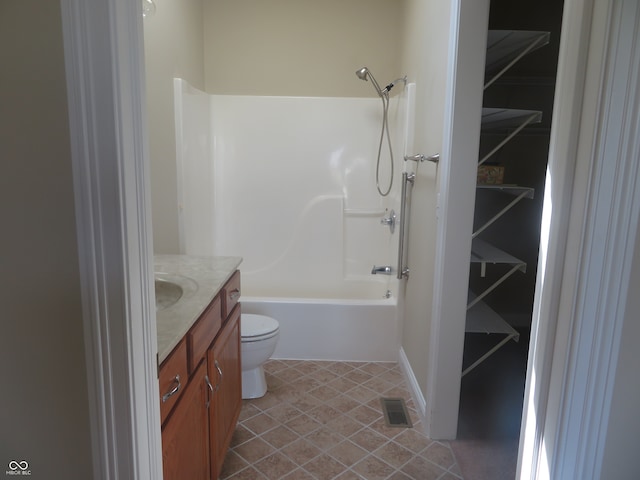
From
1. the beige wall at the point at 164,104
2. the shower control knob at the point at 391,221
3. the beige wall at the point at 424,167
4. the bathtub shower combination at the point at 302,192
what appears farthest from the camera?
the bathtub shower combination at the point at 302,192

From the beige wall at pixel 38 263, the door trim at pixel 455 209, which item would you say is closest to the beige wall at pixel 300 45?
the door trim at pixel 455 209

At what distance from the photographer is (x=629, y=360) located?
924 millimetres

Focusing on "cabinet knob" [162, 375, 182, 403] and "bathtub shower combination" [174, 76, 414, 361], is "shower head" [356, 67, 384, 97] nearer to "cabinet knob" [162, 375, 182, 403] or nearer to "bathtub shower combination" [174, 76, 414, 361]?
"bathtub shower combination" [174, 76, 414, 361]

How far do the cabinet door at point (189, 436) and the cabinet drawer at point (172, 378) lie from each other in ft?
0.11

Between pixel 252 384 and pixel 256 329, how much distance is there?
328 mm

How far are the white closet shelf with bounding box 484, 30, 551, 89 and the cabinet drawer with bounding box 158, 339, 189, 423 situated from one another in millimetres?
1651

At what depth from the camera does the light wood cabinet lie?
1.21 metres

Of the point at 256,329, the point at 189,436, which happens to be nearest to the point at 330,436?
the point at 256,329

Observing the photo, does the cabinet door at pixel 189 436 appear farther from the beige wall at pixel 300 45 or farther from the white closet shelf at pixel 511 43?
the beige wall at pixel 300 45

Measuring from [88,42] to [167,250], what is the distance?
2.10m

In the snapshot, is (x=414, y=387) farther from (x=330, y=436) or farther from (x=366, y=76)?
(x=366, y=76)

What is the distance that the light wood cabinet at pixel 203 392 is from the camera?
1.21 m

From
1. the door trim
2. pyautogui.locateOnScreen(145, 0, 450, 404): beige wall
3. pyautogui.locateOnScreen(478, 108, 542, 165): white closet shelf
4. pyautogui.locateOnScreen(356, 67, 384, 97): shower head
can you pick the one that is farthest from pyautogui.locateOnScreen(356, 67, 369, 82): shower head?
the door trim

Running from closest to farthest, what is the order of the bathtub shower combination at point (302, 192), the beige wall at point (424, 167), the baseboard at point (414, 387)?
the beige wall at point (424, 167) → the baseboard at point (414, 387) → the bathtub shower combination at point (302, 192)
